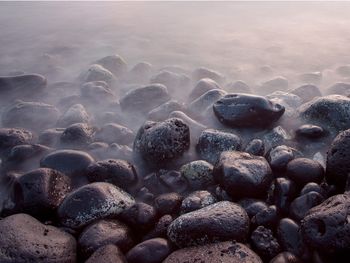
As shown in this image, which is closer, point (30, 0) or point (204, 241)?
point (204, 241)

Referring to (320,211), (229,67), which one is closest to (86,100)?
(229,67)

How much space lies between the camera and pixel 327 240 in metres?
2.93

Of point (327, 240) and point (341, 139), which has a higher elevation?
point (341, 139)

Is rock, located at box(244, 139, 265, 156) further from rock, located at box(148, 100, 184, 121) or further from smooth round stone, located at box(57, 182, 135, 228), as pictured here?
rock, located at box(148, 100, 184, 121)

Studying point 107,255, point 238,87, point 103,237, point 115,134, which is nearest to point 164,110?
point 115,134

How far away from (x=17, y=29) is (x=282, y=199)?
10489 mm

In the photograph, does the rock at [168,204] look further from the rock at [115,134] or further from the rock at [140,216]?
the rock at [115,134]

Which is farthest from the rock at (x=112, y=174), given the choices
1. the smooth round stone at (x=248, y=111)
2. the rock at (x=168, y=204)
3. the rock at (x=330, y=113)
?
the rock at (x=330, y=113)

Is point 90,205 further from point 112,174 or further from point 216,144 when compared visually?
point 216,144

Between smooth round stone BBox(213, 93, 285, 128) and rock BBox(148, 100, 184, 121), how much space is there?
1.04 metres

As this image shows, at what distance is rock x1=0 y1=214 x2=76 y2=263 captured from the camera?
3.20m

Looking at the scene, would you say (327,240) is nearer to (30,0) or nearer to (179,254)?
(179,254)

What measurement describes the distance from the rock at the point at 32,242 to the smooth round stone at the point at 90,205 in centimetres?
18


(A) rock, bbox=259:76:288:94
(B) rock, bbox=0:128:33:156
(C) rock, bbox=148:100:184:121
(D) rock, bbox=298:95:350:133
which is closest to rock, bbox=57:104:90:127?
(B) rock, bbox=0:128:33:156
